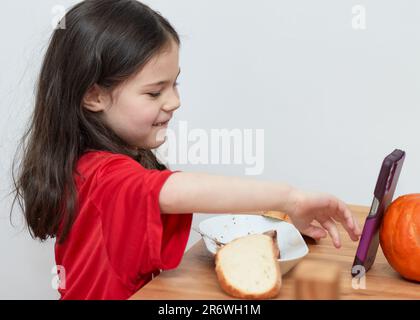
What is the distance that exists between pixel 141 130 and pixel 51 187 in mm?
163

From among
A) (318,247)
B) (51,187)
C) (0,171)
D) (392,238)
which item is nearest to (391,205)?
(392,238)

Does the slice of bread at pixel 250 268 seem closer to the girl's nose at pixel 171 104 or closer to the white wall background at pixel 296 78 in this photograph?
the girl's nose at pixel 171 104

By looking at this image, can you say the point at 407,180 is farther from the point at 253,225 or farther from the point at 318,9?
the point at 253,225

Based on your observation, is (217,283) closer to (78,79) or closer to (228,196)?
(228,196)

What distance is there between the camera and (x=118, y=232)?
0.89 metres

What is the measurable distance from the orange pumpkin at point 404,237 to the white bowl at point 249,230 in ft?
0.37

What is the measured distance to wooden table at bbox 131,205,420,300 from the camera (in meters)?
0.83

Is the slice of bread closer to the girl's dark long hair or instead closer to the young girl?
the young girl

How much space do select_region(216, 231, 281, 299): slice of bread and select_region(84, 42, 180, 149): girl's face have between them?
258 mm

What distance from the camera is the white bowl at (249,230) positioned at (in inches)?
37.5

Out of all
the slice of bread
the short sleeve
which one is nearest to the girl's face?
the short sleeve

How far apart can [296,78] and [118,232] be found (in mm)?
862

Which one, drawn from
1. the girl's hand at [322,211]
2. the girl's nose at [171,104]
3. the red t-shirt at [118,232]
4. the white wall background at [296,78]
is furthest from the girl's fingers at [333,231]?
the white wall background at [296,78]

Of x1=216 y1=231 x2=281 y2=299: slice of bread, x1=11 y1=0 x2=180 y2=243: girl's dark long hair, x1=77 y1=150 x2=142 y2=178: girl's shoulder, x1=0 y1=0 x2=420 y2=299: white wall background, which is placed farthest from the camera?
x1=0 y1=0 x2=420 y2=299: white wall background
